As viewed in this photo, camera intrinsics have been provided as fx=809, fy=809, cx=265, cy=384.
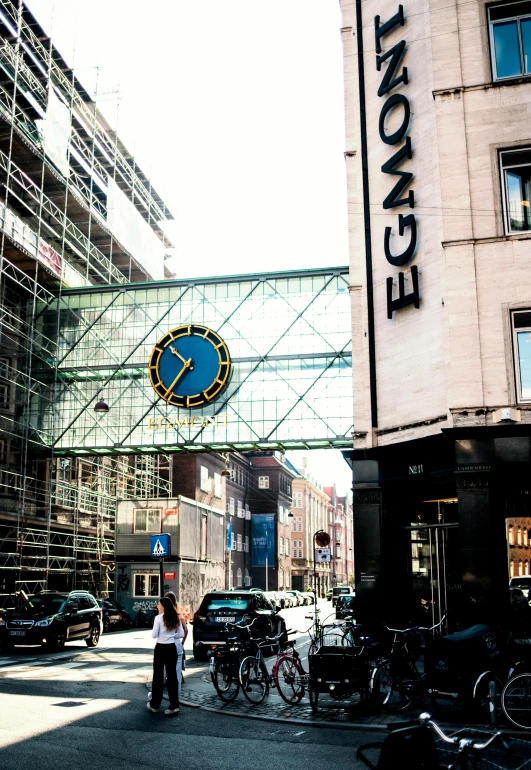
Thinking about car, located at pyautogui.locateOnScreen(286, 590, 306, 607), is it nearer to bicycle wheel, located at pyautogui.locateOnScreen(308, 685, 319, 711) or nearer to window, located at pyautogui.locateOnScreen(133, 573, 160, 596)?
window, located at pyautogui.locateOnScreen(133, 573, 160, 596)

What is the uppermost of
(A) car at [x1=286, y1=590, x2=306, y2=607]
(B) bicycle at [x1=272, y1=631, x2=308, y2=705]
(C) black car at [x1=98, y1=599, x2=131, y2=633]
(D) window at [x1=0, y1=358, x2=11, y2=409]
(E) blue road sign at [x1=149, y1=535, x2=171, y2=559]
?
(D) window at [x1=0, y1=358, x2=11, y2=409]

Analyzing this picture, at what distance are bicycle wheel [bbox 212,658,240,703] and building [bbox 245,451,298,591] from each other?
211ft

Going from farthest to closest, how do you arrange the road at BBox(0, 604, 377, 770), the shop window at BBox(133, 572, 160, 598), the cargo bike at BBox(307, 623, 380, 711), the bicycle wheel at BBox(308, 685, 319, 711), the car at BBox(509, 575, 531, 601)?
1. the shop window at BBox(133, 572, 160, 598)
2. the car at BBox(509, 575, 531, 601)
3. the bicycle wheel at BBox(308, 685, 319, 711)
4. the cargo bike at BBox(307, 623, 380, 711)
5. the road at BBox(0, 604, 377, 770)

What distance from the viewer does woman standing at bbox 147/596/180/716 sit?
12133mm

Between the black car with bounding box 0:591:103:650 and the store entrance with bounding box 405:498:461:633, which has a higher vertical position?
the store entrance with bounding box 405:498:461:633

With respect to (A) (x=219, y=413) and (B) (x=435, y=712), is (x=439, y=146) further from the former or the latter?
(A) (x=219, y=413)

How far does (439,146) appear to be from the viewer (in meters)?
17.3

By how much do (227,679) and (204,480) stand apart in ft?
147

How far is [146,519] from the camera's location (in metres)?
39.7

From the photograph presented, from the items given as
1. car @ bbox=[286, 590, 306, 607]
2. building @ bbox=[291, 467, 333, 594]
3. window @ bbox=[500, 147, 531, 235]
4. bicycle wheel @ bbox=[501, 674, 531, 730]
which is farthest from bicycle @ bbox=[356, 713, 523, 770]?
building @ bbox=[291, 467, 333, 594]

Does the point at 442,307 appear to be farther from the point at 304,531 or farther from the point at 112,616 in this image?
the point at 304,531

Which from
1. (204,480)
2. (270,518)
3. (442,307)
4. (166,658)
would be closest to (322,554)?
(442,307)

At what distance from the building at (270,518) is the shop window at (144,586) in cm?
3941

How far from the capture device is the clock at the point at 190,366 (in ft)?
104
